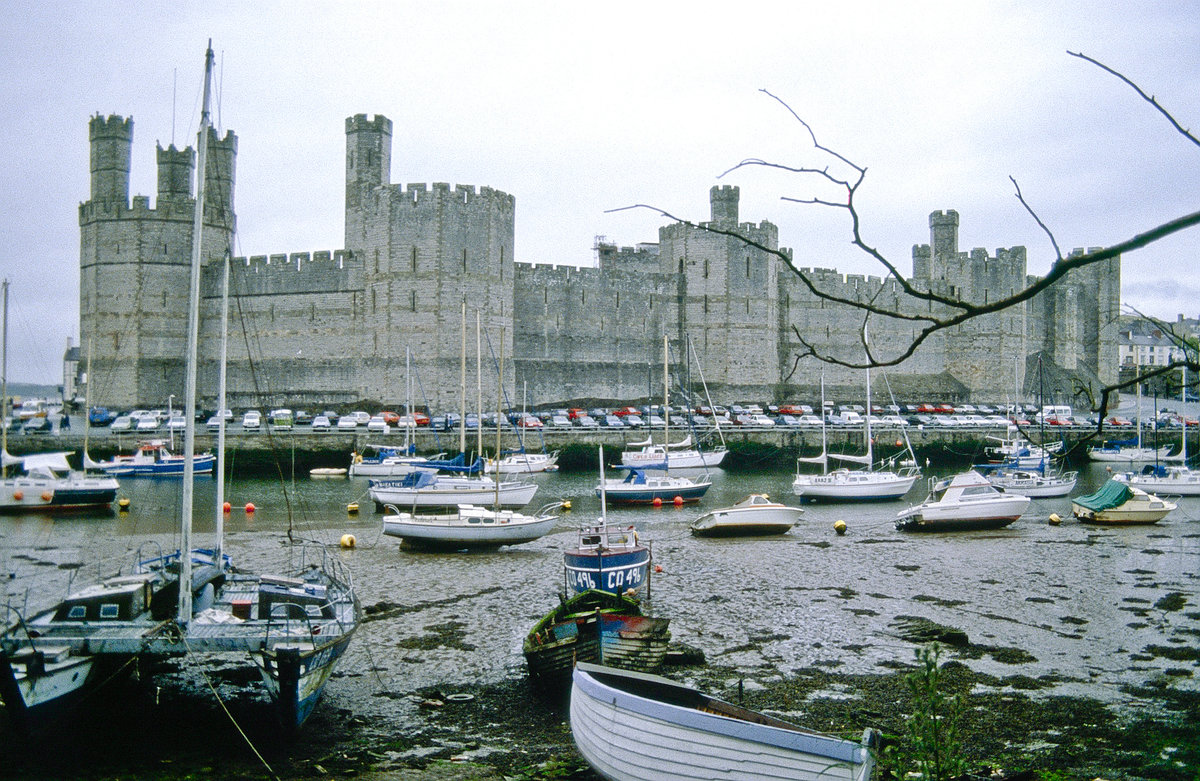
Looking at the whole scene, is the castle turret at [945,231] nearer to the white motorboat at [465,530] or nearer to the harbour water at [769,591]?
the harbour water at [769,591]

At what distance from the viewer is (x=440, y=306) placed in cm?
3303

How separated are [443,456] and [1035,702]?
2047 centimetres

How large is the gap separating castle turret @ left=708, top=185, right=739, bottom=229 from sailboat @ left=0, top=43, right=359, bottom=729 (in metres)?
32.4

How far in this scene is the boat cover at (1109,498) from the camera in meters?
18.9

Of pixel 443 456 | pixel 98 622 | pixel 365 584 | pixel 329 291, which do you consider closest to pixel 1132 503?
pixel 365 584

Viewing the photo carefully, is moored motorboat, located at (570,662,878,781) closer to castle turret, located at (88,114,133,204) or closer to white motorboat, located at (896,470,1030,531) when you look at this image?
white motorboat, located at (896,470,1030,531)

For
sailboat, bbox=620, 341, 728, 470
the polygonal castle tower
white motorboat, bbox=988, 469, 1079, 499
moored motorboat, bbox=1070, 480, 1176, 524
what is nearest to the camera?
moored motorboat, bbox=1070, 480, 1176, 524

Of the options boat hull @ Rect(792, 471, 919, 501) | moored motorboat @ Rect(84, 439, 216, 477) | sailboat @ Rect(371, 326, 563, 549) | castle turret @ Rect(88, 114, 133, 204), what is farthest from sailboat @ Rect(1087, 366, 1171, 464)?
castle turret @ Rect(88, 114, 133, 204)

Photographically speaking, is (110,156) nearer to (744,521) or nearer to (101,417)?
(101,417)

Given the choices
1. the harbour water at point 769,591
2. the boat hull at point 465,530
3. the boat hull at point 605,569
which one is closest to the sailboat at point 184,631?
the harbour water at point 769,591

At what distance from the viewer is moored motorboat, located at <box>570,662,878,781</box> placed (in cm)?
485

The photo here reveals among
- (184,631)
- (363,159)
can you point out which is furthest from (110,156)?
(184,631)

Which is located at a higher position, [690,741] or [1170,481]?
[1170,481]

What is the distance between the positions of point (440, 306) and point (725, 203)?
1317cm
